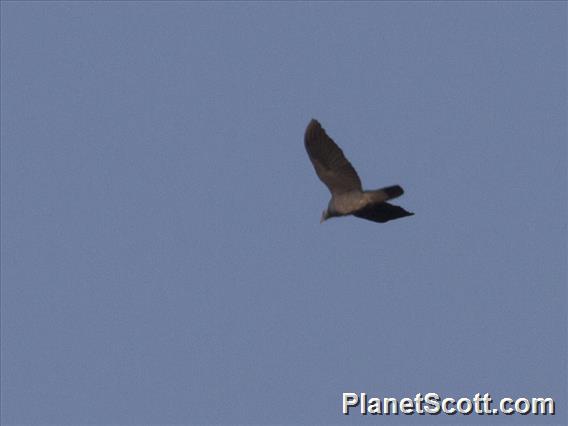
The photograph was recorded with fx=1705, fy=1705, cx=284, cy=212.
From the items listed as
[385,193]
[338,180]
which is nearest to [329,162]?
[338,180]

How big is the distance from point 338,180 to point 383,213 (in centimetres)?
227

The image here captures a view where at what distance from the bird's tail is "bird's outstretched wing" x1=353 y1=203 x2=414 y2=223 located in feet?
6.92

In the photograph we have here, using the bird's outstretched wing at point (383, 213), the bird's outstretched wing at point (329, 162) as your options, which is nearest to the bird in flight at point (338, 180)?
the bird's outstretched wing at point (329, 162)

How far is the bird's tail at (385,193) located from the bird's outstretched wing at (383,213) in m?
2.11

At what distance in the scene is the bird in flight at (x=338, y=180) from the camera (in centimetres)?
3959

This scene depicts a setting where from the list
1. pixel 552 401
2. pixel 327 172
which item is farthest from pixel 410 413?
pixel 327 172

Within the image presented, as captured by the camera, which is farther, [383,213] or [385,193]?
[383,213]

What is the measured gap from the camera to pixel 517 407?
3919 centimetres

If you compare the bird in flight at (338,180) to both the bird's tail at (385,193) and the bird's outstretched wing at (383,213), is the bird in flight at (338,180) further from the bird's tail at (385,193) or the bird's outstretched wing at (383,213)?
the bird's outstretched wing at (383,213)

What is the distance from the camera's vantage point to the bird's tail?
127 feet

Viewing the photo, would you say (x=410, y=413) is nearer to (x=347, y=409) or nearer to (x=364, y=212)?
(x=347, y=409)

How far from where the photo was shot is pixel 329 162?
40.1 metres

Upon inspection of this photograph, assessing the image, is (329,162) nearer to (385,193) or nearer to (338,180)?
(338,180)

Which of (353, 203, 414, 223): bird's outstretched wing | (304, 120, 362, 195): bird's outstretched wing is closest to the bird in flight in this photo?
(304, 120, 362, 195): bird's outstretched wing
